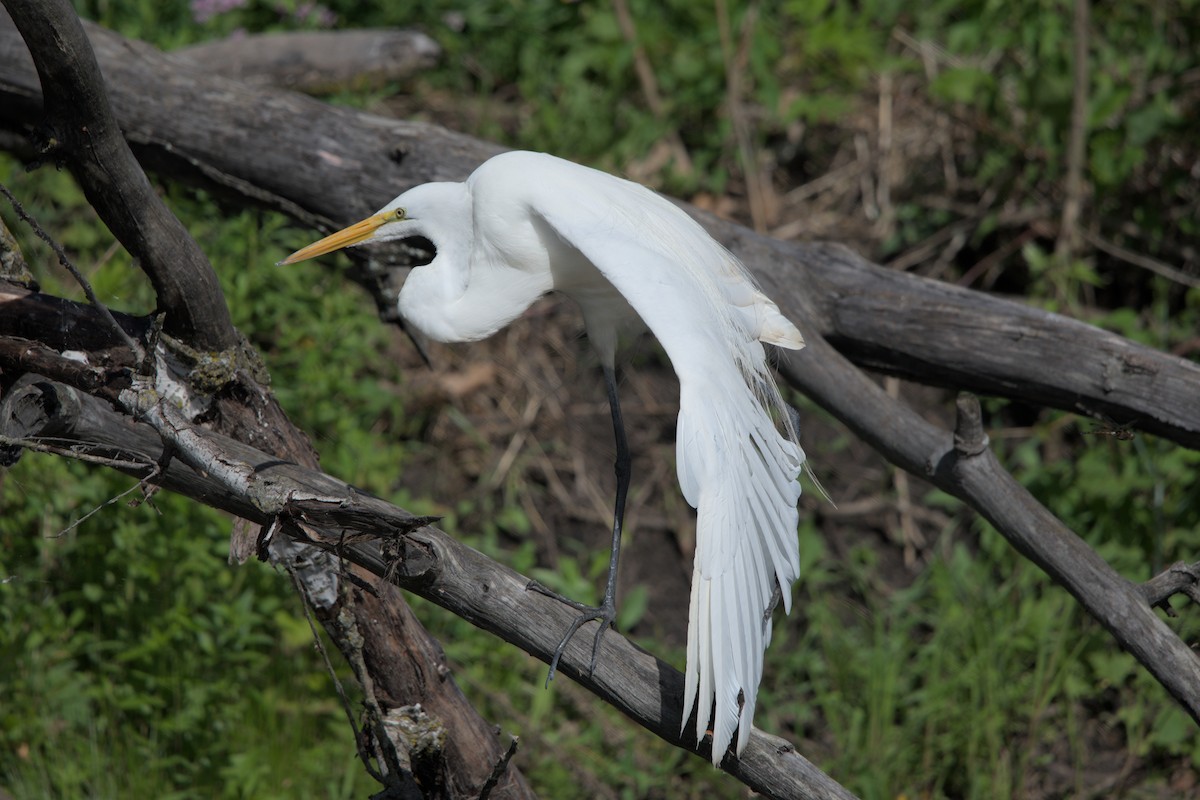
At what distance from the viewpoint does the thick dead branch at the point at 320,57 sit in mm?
3611

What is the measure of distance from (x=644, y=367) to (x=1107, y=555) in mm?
1621

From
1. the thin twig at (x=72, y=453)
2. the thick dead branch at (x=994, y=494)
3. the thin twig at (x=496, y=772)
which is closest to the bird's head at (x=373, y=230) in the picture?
the thin twig at (x=72, y=453)

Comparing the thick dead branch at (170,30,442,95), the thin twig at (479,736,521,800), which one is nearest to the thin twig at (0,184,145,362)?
the thin twig at (479,736,521,800)

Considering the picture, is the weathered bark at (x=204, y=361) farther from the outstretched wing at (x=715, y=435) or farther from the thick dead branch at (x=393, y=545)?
the outstretched wing at (x=715, y=435)

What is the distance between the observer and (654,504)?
3629mm

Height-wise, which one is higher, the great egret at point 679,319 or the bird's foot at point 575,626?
the great egret at point 679,319

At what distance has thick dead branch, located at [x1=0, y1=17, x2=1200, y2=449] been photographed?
2217mm

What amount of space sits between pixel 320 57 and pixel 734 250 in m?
1.93

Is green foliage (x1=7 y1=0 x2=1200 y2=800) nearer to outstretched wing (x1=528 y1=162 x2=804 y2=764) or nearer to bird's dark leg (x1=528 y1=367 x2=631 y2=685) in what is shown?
bird's dark leg (x1=528 y1=367 x2=631 y2=685)

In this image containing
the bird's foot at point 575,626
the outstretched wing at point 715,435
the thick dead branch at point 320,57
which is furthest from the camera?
the thick dead branch at point 320,57

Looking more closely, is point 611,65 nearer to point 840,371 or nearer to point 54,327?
point 840,371

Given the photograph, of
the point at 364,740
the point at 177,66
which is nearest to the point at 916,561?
the point at 364,740

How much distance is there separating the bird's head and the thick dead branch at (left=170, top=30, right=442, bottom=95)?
1666mm

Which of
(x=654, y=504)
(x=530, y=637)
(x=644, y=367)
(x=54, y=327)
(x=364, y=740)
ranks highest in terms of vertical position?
(x=54, y=327)
